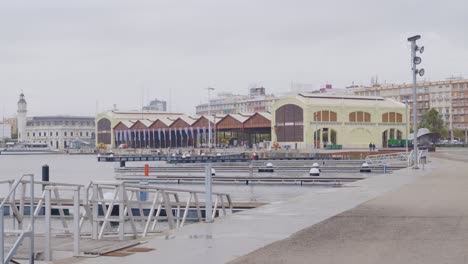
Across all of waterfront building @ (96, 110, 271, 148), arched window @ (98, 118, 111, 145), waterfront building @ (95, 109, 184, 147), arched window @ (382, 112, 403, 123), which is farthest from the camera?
arched window @ (98, 118, 111, 145)

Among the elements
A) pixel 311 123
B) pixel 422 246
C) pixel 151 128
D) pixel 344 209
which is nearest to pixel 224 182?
pixel 344 209

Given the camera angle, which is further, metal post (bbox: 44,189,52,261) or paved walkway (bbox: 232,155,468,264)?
metal post (bbox: 44,189,52,261)

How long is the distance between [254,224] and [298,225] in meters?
1.08

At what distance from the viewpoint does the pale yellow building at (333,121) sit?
130 metres

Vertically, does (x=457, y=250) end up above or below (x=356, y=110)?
below

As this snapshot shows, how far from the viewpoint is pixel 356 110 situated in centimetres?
13525

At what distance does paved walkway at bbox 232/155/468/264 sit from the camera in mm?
12172

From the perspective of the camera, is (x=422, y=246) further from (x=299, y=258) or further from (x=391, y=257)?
(x=299, y=258)

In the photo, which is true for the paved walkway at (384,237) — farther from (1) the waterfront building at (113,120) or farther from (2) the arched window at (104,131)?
(2) the arched window at (104,131)

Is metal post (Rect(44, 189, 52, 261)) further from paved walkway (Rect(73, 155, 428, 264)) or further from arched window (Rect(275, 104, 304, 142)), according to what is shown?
arched window (Rect(275, 104, 304, 142))

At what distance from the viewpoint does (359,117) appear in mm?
135750

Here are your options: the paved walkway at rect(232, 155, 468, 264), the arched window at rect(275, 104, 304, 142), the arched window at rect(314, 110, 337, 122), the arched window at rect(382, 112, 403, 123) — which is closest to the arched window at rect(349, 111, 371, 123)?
the arched window at rect(382, 112, 403, 123)

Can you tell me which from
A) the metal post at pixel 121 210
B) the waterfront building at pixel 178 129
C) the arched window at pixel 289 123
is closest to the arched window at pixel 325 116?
the arched window at pixel 289 123

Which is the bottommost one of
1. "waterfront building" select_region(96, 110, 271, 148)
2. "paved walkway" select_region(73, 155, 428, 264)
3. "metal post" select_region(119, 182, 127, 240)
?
"paved walkway" select_region(73, 155, 428, 264)
